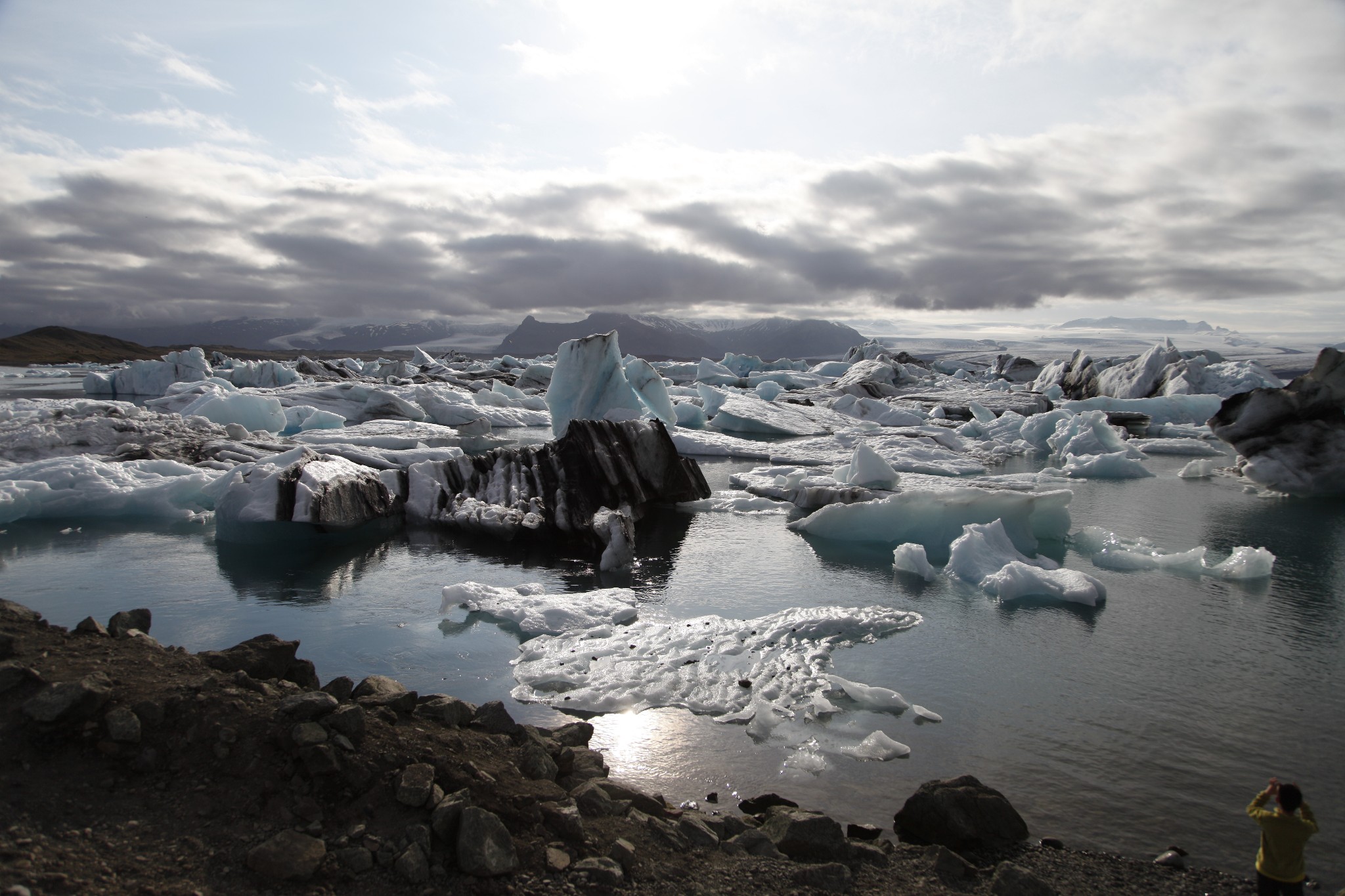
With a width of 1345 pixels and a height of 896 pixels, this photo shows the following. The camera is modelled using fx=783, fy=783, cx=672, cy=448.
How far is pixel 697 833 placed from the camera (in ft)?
8.70

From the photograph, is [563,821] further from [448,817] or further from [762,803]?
[762,803]

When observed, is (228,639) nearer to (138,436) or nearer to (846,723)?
(846,723)

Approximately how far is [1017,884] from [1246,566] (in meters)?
5.52

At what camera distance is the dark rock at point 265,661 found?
337cm

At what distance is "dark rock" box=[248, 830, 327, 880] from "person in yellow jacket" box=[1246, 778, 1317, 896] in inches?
109

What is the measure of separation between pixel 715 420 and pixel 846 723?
1700cm

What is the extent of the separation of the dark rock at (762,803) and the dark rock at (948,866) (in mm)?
548

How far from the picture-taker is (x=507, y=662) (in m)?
4.58

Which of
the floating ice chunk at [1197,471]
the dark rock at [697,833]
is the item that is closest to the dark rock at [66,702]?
the dark rock at [697,833]

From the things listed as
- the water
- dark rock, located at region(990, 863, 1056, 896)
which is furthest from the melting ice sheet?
dark rock, located at region(990, 863, 1056, 896)

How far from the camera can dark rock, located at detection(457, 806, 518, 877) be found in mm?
2273

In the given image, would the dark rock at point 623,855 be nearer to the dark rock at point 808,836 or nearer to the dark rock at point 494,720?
the dark rock at point 808,836

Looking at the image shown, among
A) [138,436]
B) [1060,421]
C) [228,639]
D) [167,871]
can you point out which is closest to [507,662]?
[228,639]

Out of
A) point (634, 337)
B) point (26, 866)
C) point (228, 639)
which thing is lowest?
point (228, 639)
